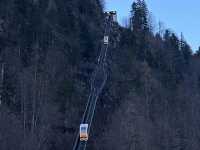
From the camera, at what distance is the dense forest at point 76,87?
122 ft

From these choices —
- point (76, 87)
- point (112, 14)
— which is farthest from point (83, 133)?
point (112, 14)

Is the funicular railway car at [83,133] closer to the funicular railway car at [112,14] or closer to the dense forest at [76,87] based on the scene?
the dense forest at [76,87]

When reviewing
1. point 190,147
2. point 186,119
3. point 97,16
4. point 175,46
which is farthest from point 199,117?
point 175,46

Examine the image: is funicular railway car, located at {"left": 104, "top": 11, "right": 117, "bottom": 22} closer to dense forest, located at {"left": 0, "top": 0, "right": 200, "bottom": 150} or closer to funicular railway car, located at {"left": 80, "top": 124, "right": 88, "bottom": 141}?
dense forest, located at {"left": 0, "top": 0, "right": 200, "bottom": 150}

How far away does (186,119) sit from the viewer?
55.7m

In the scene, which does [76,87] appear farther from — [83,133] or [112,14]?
[83,133]

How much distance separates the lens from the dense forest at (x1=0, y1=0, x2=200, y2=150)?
37.3 metres

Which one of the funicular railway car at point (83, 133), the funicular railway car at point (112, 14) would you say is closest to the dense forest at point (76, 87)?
the funicular railway car at point (112, 14)

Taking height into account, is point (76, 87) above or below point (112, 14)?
below

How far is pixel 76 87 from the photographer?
43000 millimetres

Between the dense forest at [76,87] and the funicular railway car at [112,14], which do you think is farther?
the funicular railway car at [112,14]

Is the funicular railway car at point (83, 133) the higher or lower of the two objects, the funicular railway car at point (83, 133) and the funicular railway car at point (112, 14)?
the lower

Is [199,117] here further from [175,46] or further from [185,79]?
[175,46]

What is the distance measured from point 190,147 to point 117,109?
882cm
